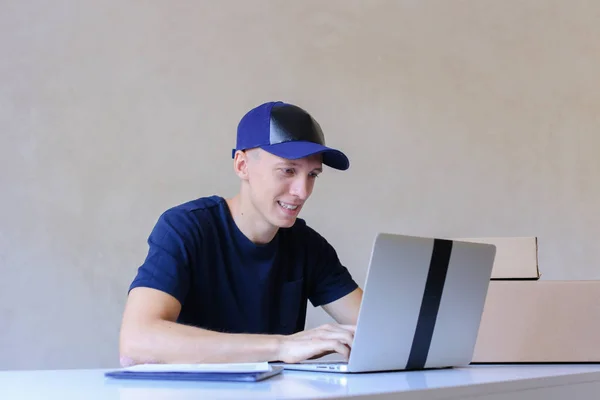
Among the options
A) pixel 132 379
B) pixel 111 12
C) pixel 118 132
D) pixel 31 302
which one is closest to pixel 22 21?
pixel 111 12

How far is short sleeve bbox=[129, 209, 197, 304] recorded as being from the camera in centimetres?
131

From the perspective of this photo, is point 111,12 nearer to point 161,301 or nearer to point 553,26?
point 161,301

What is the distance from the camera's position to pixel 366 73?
2.30 metres

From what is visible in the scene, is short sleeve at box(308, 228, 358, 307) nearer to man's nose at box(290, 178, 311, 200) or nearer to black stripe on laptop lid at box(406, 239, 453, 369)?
man's nose at box(290, 178, 311, 200)

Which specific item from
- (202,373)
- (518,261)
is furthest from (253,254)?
(202,373)

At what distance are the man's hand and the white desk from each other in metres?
0.07

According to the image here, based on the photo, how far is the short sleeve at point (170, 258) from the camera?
1309mm

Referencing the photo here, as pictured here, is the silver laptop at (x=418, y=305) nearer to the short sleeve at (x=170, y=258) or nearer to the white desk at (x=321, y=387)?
the white desk at (x=321, y=387)

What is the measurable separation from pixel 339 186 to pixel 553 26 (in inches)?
40.1

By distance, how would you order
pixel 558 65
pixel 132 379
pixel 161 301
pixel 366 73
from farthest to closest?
1. pixel 558 65
2. pixel 366 73
3. pixel 161 301
4. pixel 132 379

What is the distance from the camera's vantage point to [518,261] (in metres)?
1.43

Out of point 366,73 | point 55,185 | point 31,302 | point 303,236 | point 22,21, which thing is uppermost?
point 22,21

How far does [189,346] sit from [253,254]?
0.46 meters

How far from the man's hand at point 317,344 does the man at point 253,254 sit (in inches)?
9.5
